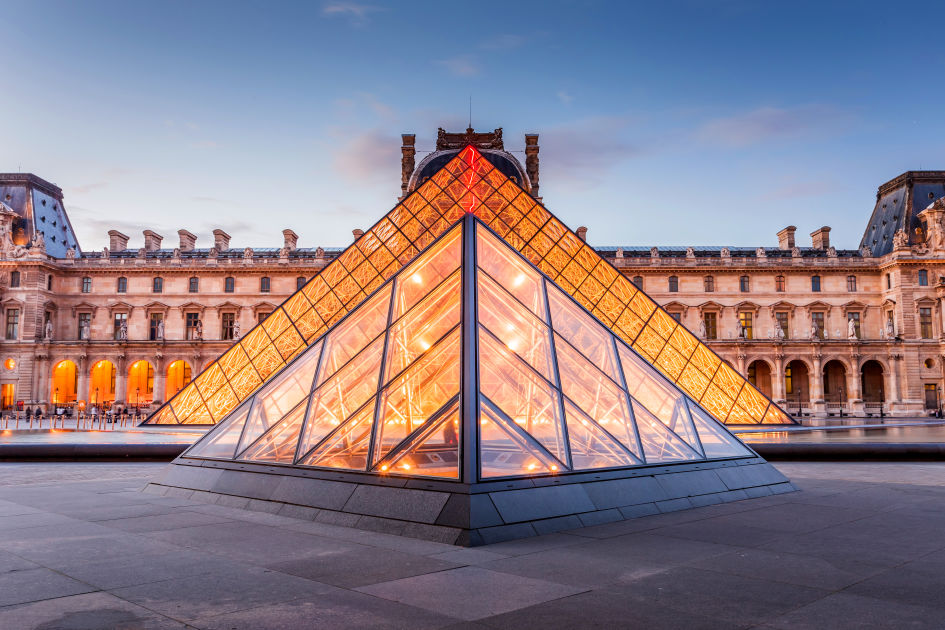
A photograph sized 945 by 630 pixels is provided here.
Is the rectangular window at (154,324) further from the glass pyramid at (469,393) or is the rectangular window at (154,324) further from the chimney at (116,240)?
the glass pyramid at (469,393)

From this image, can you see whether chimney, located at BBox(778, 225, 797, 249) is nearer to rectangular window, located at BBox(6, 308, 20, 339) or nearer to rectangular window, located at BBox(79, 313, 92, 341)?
rectangular window, located at BBox(79, 313, 92, 341)

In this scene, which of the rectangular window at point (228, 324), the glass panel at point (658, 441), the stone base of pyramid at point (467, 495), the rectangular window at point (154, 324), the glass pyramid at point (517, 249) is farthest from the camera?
the rectangular window at point (228, 324)

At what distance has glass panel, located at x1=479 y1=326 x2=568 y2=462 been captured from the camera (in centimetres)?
700

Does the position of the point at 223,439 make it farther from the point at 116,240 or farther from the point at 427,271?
the point at 116,240

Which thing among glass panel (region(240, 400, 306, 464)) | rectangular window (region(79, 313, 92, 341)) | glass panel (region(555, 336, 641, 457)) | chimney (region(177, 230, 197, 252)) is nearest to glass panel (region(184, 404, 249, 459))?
glass panel (region(240, 400, 306, 464))

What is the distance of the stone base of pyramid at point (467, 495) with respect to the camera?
236 inches

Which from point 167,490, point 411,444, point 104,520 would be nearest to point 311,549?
point 411,444

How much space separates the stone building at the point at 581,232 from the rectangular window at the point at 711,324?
0.27ft

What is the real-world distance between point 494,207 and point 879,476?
491 inches

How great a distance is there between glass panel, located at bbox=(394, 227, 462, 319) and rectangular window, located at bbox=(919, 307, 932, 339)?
49.8m

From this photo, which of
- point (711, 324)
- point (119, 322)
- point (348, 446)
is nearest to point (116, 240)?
point (119, 322)

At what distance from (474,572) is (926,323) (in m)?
53.4

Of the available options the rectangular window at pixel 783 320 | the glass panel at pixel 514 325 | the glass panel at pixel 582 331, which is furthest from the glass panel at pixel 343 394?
the rectangular window at pixel 783 320

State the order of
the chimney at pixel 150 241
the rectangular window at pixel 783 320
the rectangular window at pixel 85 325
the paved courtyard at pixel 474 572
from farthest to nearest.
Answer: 1. the chimney at pixel 150 241
2. the rectangular window at pixel 85 325
3. the rectangular window at pixel 783 320
4. the paved courtyard at pixel 474 572
